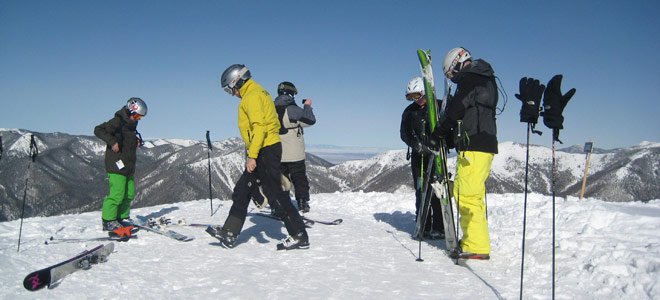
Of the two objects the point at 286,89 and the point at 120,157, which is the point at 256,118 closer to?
the point at 286,89

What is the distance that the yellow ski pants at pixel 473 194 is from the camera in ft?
17.3

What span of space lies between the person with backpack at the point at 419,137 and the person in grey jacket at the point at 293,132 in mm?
2279

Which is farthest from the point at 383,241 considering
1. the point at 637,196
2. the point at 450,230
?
the point at 637,196

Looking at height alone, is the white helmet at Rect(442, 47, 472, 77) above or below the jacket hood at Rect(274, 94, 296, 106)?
above

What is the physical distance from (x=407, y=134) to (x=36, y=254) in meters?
6.37

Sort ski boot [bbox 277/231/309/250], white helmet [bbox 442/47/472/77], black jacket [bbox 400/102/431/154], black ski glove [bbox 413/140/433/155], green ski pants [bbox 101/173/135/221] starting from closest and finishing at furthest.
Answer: white helmet [bbox 442/47/472/77], ski boot [bbox 277/231/309/250], black ski glove [bbox 413/140/433/155], black jacket [bbox 400/102/431/154], green ski pants [bbox 101/173/135/221]

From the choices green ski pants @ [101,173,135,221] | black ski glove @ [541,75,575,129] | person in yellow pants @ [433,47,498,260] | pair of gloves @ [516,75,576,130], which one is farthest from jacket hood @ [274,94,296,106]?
black ski glove @ [541,75,575,129]

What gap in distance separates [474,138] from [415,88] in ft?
6.35

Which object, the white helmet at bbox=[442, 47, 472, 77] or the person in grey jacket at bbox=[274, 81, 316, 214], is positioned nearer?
the white helmet at bbox=[442, 47, 472, 77]

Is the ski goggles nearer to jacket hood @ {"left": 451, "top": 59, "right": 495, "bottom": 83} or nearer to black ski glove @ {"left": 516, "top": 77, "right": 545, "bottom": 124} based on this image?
jacket hood @ {"left": 451, "top": 59, "right": 495, "bottom": 83}

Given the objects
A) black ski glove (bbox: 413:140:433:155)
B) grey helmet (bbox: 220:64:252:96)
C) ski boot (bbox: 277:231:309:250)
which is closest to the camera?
grey helmet (bbox: 220:64:252:96)

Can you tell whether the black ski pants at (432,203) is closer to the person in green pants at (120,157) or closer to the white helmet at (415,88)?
the white helmet at (415,88)

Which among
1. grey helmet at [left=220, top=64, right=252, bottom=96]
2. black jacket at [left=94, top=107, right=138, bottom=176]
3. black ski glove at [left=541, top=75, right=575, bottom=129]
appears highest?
Result: grey helmet at [left=220, top=64, right=252, bottom=96]

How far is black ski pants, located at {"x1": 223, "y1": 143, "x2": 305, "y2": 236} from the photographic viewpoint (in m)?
6.05
